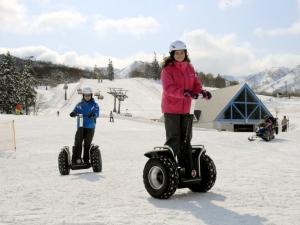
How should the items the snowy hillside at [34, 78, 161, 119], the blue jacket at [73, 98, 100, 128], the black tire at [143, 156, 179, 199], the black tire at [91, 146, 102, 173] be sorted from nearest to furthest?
the black tire at [143, 156, 179, 199] → the black tire at [91, 146, 102, 173] → the blue jacket at [73, 98, 100, 128] → the snowy hillside at [34, 78, 161, 119]

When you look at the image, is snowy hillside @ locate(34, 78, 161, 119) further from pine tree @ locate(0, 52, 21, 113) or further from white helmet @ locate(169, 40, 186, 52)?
white helmet @ locate(169, 40, 186, 52)

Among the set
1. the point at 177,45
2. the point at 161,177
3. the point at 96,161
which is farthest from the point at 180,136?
the point at 96,161

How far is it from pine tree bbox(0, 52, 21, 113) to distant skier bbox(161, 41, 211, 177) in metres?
65.8

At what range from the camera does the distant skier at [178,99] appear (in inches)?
228

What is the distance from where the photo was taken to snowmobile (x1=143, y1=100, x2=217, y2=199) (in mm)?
5477

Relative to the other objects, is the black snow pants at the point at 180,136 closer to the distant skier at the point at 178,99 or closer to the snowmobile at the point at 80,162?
the distant skier at the point at 178,99

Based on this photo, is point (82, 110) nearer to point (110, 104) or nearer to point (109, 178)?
point (109, 178)

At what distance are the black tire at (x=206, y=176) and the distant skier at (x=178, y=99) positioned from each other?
0.67 ft

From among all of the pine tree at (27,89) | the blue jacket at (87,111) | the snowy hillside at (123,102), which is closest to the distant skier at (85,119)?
the blue jacket at (87,111)

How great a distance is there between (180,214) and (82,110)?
571 cm

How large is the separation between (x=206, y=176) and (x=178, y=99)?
3.56ft

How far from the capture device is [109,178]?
802 cm

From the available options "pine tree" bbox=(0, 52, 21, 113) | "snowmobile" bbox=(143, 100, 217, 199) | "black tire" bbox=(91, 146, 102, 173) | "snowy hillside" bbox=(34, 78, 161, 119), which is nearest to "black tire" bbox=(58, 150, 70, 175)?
"black tire" bbox=(91, 146, 102, 173)

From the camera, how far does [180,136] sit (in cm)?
585
